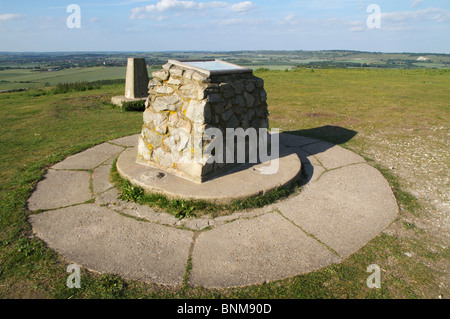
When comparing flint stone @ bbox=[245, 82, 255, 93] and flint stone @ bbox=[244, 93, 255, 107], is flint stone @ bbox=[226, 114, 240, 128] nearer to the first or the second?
flint stone @ bbox=[244, 93, 255, 107]

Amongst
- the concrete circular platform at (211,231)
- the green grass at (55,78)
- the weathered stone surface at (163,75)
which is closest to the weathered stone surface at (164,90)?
the weathered stone surface at (163,75)

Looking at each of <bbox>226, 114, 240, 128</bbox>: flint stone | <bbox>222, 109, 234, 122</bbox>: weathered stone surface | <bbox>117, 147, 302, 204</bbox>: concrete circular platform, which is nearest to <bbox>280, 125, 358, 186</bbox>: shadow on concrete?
<bbox>117, 147, 302, 204</bbox>: concrete circular platform

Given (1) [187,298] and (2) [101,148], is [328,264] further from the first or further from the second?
(2) [101,148]

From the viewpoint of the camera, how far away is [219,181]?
384 centimetres

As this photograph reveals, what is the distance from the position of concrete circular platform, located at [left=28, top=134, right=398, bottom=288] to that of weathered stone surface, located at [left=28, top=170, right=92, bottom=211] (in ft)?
0.04

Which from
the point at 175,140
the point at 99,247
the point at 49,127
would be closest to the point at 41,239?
the point at 99,247

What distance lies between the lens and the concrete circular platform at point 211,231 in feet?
8.45

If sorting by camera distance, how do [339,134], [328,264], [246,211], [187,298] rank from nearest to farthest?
[187,298], [328,264], [246,211], [339,134]

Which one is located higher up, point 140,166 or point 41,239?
point 140,166

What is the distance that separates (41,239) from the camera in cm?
292

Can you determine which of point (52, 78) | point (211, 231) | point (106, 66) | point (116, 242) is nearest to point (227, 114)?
point (211, 231)

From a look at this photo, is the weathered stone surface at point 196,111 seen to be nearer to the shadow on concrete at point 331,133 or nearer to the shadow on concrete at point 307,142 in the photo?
the shadow on concrete at point 307,142

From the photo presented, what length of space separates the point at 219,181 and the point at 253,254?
4.28ft
